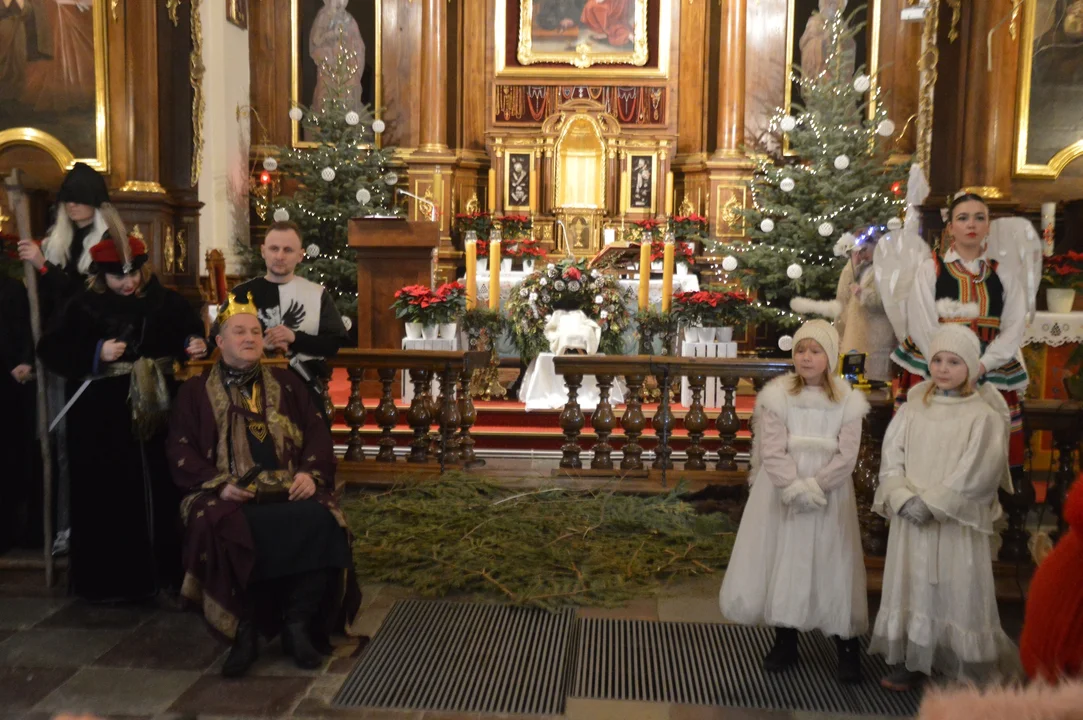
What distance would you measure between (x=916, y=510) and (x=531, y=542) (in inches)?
99.9

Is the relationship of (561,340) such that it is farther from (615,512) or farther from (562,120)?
(562,120)

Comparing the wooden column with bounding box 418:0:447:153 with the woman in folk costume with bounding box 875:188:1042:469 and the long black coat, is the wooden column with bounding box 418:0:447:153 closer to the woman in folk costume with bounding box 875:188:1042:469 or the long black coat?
the long black coat

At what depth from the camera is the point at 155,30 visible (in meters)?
10.7

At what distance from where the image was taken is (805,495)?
3.89 m

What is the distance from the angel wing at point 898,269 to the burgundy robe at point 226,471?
111 inches

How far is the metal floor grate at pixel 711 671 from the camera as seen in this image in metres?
3.91

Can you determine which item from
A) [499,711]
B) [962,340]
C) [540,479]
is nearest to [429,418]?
[540,479]

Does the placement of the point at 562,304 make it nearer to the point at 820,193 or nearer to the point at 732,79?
the point at 820,193

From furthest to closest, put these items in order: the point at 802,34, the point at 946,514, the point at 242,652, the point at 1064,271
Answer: the point at 802,34 < the point at 1064,271 < the point at 242,652 < the point at 946,514

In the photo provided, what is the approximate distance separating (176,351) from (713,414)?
512 centimetres

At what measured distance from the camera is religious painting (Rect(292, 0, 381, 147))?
1409 centimetres

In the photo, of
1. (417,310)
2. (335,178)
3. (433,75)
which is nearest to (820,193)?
(433,75)

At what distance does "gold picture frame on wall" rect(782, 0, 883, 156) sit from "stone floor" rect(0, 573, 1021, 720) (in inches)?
403

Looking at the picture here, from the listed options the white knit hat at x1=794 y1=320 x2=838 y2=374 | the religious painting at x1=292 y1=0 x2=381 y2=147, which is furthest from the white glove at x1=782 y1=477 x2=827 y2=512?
the religious painting at x1=292 y1=0 x2=381 y2=147
